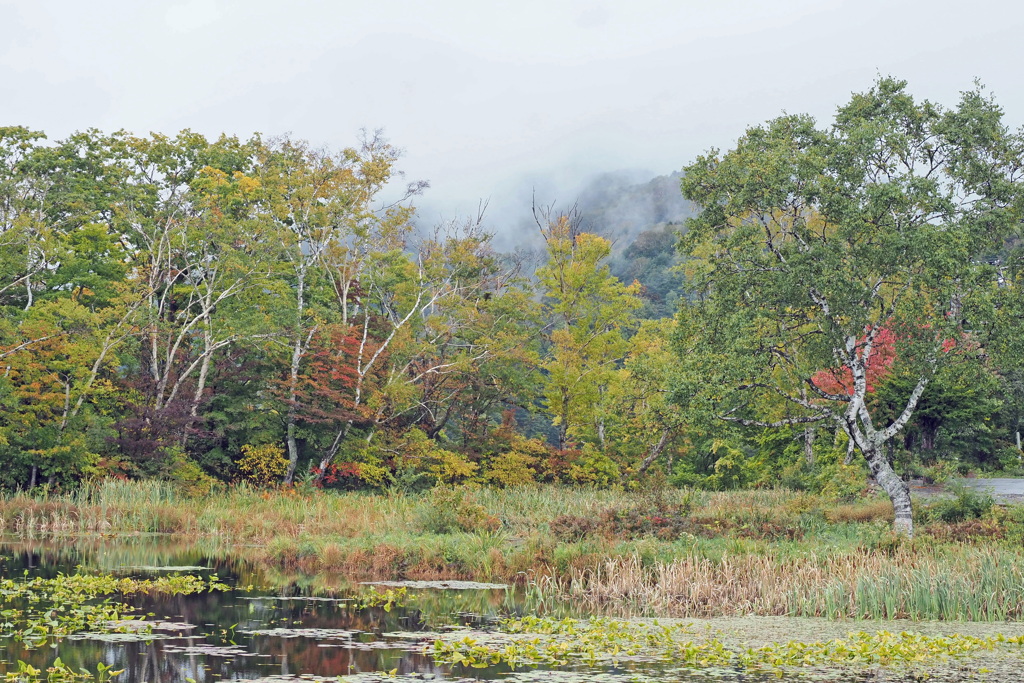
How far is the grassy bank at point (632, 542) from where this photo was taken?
640 inches

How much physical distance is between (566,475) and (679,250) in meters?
17.7

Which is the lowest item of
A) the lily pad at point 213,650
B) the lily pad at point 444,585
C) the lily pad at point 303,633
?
the lily pad at point 444,585

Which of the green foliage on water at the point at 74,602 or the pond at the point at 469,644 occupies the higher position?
the green foliage on water at the point at 74,602

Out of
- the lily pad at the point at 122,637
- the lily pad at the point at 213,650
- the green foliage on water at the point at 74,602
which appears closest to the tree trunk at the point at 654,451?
the green foliage on water at the point at 74,602

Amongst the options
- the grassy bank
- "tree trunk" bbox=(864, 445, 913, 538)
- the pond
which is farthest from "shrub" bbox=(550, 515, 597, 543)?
"tree trunk" bbox=(864, 445, 913, 538)

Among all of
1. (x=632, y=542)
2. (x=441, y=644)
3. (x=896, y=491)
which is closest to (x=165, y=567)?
(x=632, y=542)

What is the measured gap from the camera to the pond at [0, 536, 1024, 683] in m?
11.8

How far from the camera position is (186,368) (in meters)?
39.7

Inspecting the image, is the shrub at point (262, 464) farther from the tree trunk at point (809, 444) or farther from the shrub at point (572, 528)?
the tree trunk at point (809, 444)

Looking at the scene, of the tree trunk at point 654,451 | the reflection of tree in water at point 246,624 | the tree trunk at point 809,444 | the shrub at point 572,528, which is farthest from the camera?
the tree trunk at point 654,451

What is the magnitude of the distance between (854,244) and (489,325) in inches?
815

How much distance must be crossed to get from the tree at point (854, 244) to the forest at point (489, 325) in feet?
0.30

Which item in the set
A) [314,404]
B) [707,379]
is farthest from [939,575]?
[314,404]

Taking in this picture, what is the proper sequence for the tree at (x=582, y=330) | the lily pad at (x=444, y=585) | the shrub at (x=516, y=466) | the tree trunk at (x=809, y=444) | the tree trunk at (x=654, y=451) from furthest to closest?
the tree at (x=582, y=330), the tree trunk at (x=654, y=451), the shrub at (x=516, y=466), the tree trunk at (x=809, y=444), the lily pad at (x=444, y=585)
